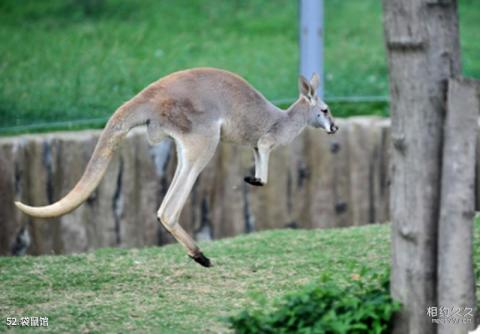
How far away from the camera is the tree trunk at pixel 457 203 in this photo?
183 inches

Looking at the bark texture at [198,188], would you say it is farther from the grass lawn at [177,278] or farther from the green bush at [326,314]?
the green bush at [326,314]

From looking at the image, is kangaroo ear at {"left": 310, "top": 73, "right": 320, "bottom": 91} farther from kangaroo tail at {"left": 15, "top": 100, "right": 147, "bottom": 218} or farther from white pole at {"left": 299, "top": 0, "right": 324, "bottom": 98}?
white pole at {"left": 299, "top": 0, "right": 324, "bottom": 98}

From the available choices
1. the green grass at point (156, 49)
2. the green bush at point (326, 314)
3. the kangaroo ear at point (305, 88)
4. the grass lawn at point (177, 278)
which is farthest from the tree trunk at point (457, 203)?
Result: the green grass at point (156, 49)

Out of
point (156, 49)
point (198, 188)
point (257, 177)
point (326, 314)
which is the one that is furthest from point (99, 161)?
point (156, 49)

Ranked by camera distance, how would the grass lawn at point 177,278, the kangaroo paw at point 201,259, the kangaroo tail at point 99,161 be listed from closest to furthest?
the grass lawn at point 177,278, the kangaroo tail at point 99,161, the kangaroo paw at point 201,259

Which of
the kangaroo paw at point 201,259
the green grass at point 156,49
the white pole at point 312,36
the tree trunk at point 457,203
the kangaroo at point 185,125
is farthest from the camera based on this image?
the green grass at point 156,49

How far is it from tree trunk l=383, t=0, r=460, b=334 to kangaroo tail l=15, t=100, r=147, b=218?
6.34 feet

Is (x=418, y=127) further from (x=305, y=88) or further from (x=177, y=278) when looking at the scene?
(x=305, y=88)

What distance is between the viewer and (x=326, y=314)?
4.84 meters

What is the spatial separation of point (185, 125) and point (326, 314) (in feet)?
6.18

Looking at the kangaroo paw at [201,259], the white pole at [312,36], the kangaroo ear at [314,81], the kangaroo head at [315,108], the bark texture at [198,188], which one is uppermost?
the white pole at [312,36]

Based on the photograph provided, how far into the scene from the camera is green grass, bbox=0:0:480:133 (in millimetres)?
9219

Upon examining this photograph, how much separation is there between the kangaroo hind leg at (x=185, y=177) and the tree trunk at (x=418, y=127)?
1806 mm

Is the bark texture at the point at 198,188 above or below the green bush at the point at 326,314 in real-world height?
above
